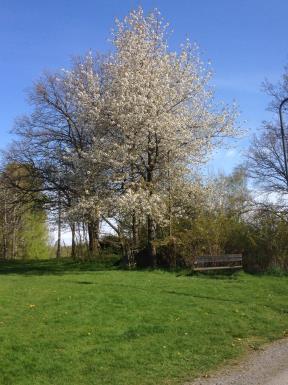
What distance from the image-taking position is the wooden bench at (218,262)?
22.5 meters

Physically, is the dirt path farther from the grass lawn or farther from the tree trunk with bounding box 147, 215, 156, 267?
the tree trunk with bounding box 147, 215, 156, 267

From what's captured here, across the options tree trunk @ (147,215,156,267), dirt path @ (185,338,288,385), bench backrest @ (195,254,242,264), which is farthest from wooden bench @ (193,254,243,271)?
dirt path @ (185,338,288,385)

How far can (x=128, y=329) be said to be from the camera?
10.5 m

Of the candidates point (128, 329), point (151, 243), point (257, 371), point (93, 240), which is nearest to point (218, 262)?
point (151, 243)

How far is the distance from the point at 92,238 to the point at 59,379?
24.8m

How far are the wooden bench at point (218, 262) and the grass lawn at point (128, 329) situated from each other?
4648mm

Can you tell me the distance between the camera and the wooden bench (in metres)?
22.5

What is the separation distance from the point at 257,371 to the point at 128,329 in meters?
3.22

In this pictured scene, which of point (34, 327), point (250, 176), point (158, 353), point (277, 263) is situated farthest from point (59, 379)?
point (250, 176)

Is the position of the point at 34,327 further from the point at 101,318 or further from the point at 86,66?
the point at 86,66

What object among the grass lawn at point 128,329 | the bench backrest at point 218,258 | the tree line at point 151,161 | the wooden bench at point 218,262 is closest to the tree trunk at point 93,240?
the tree line at point 151,161

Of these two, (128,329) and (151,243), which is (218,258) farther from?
(128,329)

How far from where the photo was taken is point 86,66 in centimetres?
3284

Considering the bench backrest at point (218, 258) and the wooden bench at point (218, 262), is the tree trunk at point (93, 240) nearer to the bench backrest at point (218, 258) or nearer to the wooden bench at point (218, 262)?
the wooden bench at point (218, 262)
